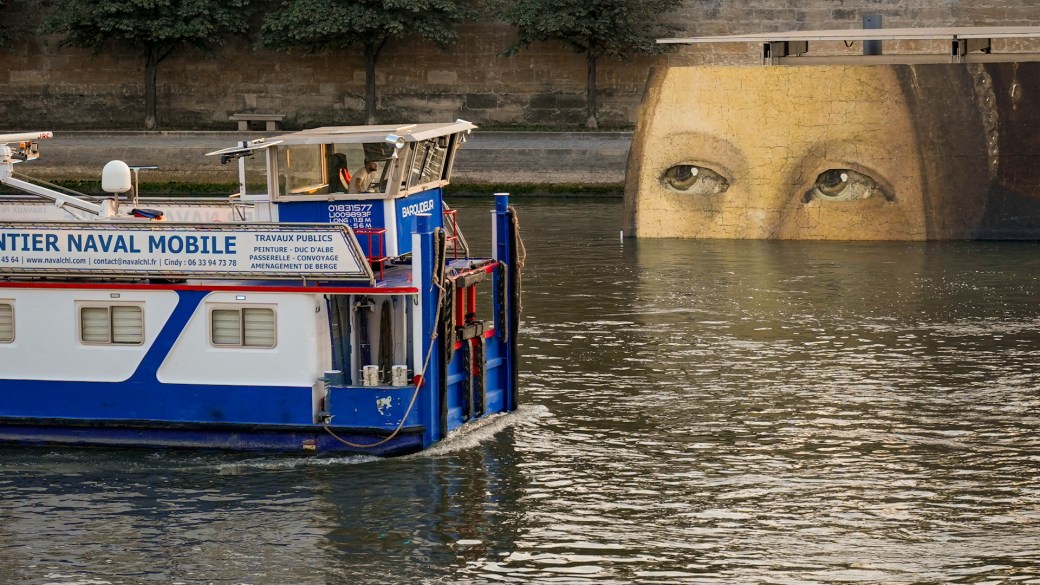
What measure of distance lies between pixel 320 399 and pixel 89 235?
2.75 metres

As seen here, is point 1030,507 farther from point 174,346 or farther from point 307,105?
point 307,105

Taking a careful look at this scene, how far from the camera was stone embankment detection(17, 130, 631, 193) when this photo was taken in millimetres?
46375

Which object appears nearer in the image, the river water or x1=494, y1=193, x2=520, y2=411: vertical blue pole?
the river water

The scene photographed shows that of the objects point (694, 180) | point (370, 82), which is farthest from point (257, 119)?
point (694, 180)

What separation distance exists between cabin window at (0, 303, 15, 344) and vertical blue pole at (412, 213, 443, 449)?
4156 mm

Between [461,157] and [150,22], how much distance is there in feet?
34.5

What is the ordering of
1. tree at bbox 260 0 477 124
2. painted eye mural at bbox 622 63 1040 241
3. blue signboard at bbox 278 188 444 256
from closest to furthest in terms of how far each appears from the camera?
blue signboard at bbox 278 188 444 256 < painted eye mural at bbox 622 63 1040 241 < tree at bbox 260 0 477 124

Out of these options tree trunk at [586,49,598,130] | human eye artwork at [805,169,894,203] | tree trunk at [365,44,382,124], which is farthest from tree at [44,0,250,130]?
human eye artwork at [805,169,894,203]

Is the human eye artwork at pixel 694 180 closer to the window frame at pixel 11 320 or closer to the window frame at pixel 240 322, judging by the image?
the window frame at pixel 240 322

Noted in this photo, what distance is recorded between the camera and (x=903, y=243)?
35469 millimetres

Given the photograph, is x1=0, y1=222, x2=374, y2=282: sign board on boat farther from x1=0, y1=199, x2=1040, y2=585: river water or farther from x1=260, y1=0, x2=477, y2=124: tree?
x1=260, y1=0, x2=477, y2=124: tree

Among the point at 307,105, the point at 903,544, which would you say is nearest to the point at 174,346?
the point at 903,544

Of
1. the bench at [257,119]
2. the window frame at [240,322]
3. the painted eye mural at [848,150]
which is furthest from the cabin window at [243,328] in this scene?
the bench at [257,119]

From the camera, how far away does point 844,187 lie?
36.0 meters
